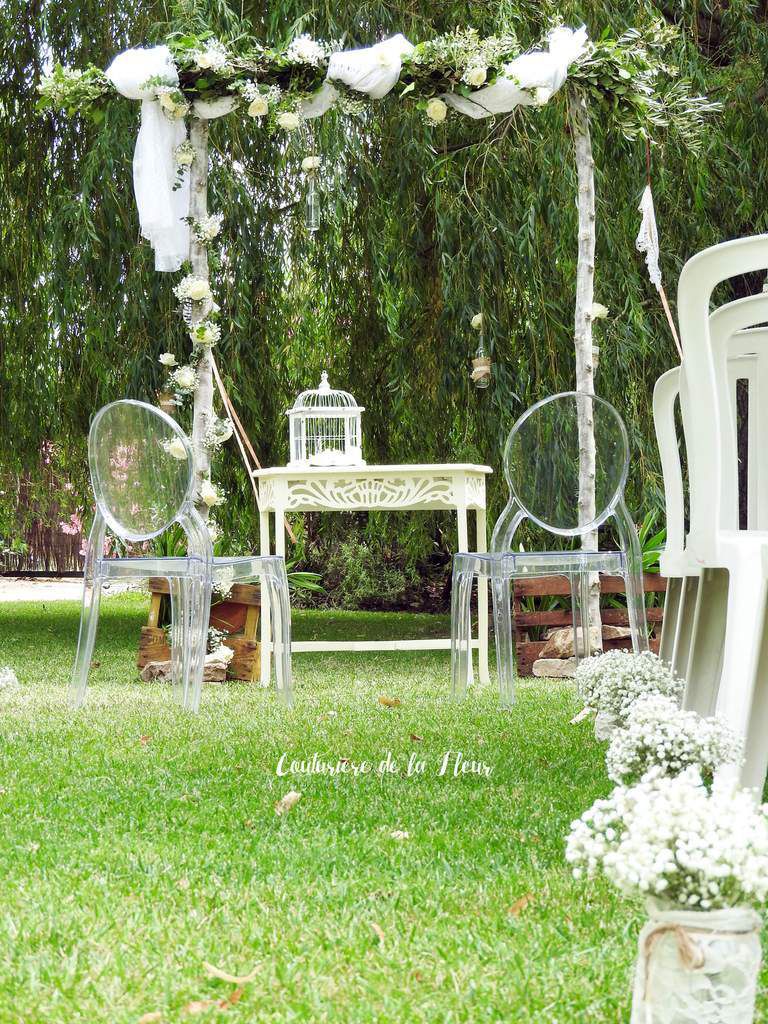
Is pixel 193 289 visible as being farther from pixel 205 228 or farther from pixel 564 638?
pixel 564 638

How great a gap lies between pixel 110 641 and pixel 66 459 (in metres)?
1.12

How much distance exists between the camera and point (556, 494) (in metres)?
3.88

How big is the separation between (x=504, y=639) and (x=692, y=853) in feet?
8.82

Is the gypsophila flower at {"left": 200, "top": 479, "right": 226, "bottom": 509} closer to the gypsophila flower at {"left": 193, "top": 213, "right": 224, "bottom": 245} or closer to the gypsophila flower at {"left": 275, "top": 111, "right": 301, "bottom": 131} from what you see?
the gypsophila flower at {"left": 193, "top": 213, "right": 224, "bottom": 245}

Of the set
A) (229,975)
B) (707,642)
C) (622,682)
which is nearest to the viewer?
(229,975)

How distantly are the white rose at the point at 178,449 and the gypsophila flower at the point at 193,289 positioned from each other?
0.88 metres

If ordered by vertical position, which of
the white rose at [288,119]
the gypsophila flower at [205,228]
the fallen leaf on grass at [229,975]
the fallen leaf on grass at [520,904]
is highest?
the white rose at [288,119]

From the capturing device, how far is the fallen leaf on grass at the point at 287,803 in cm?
237

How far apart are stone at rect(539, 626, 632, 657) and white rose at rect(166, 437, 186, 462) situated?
6.18 ft

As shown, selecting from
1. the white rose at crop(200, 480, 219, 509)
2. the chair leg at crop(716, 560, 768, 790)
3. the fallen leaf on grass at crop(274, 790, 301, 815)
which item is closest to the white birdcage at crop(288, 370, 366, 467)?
the white rose at crop(200, 480, 219, 509)

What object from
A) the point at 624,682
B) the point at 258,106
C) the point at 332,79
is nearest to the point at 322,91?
the point at 332,79

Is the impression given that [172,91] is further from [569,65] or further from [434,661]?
[434,661]

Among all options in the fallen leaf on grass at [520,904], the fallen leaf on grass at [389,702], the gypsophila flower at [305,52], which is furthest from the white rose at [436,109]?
the fallen leaf on grass at [520,904]

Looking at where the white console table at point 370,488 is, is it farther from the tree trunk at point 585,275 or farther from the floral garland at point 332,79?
the floral garland at point 332,79
